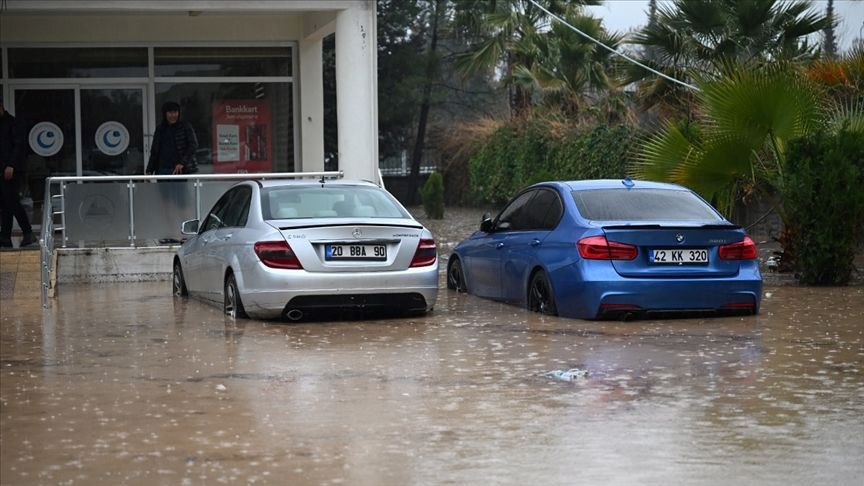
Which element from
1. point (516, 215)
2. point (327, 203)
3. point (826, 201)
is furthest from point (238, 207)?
point (826, 201)

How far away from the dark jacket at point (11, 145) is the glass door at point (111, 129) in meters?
5.61

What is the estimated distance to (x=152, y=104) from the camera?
24594 millimetres

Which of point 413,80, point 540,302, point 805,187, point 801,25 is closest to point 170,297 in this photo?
point 540,302

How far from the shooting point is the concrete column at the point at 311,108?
2503cm

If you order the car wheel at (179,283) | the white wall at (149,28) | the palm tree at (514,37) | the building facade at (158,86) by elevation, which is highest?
the palm tree at (514,37)

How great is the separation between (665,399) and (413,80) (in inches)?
1772

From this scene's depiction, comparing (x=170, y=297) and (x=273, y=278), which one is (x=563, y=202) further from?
(x=170, y=297)

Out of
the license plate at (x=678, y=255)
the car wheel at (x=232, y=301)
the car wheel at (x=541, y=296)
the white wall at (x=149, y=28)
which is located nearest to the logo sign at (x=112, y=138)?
the white wall at (x=149, y=28)

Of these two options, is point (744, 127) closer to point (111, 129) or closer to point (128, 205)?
point (128, 205)

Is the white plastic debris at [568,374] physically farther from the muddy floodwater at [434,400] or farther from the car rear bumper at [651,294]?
the car rear bumper at [651,294]

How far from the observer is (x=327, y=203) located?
44.6ft

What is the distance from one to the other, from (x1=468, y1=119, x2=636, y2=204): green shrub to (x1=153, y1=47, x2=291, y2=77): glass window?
719 centimetres

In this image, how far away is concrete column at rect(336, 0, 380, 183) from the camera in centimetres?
2039

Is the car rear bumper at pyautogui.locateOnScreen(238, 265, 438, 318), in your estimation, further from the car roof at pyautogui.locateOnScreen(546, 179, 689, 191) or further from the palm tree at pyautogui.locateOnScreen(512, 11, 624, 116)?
the palm tree at pyautogui.locateOnScreen(512, 11, 624, 116)
